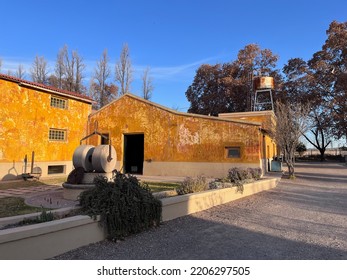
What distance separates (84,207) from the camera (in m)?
5.59

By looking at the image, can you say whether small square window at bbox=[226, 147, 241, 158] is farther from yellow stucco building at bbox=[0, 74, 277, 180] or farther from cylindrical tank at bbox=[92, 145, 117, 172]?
cylindrical tank at bbox=[92, 145, 117, 172]

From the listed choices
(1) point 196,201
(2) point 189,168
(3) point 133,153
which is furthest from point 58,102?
(1) point 196,201

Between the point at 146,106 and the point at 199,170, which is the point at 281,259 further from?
the point at 146,106

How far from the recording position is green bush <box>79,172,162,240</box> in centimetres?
537

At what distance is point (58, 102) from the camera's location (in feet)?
61.8

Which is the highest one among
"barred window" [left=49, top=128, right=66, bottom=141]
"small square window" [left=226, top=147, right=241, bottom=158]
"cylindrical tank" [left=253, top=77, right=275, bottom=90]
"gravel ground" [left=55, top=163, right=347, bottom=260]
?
"cylindrical tank" [left=253, top=77, right=275, bottom=90]

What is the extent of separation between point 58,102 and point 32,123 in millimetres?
2570

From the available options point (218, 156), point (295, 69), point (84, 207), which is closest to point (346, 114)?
point (295, 69)

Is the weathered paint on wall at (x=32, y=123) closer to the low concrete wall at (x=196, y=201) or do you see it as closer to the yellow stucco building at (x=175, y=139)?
the yellow stucco building at (x=175, y=139)

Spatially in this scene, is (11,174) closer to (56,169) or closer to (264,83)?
(56,169)

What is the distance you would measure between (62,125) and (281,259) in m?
17.2

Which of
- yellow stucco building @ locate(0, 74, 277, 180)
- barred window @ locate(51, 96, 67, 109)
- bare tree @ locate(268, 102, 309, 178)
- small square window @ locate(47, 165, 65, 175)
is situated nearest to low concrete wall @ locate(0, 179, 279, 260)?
yellow stucco building @ locate(0, 74, 277, 180)

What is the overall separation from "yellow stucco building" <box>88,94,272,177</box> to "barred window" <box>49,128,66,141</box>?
8.09ft

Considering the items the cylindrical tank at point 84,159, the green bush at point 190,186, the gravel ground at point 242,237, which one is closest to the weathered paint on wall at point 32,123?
the cylindrical tank at point 84,159
